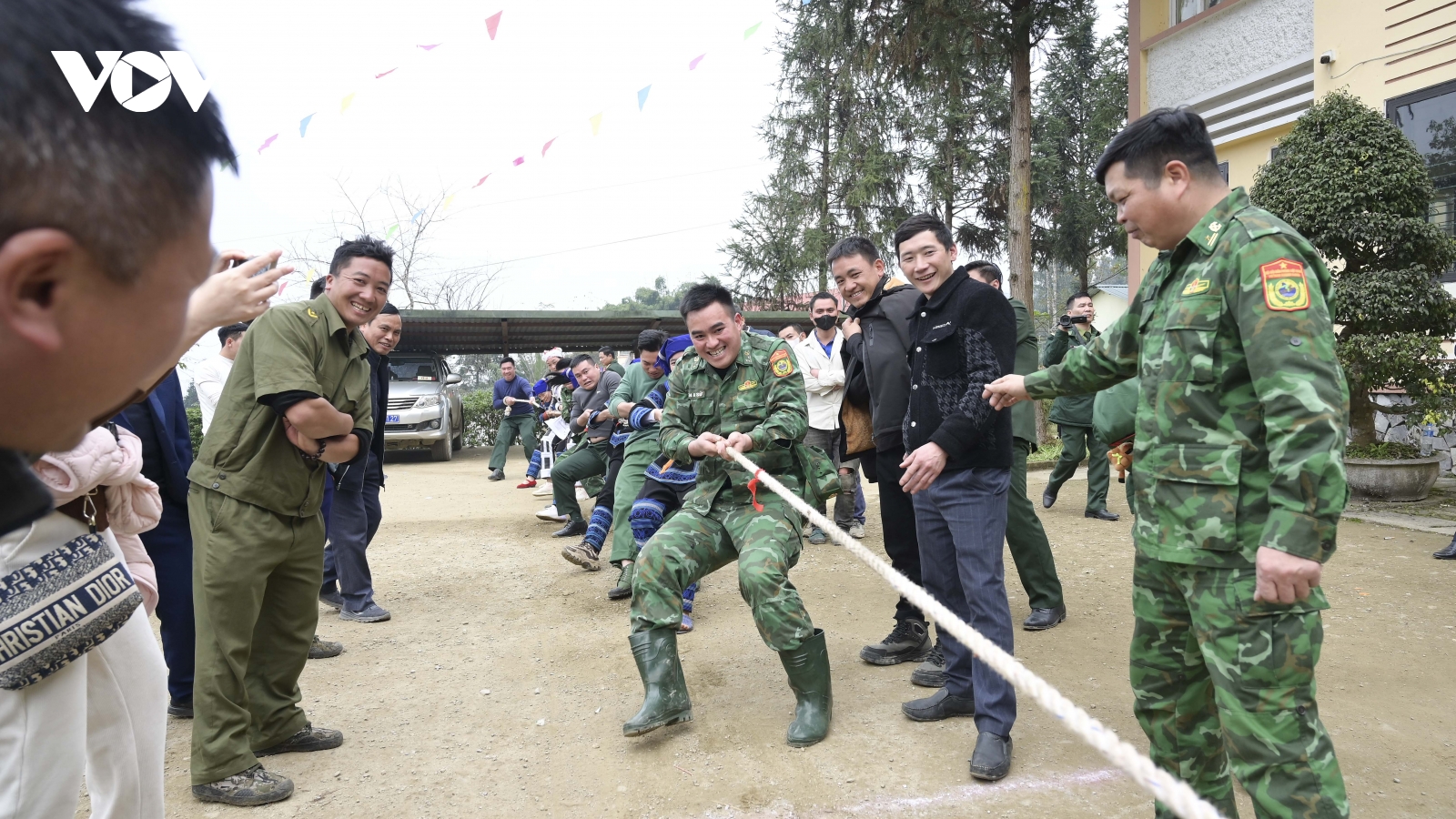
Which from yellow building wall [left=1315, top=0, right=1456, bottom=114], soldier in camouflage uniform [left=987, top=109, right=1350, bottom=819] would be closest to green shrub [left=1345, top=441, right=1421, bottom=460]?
yellow building wall [left=1315, top=0, right=1456, bottom=114]

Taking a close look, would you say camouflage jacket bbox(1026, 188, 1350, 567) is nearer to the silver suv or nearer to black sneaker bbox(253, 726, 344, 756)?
black sneaker bbox(253, 726, 344, 756)

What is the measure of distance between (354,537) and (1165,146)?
5038 millimetres

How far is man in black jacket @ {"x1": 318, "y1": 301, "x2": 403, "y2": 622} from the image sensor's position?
17.8 feet

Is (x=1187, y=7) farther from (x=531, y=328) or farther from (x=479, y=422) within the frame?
(x=479, y=422)

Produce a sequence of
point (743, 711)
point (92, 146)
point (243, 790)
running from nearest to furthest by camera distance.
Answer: point (92, 146), point (243, 790), point (743, 711)

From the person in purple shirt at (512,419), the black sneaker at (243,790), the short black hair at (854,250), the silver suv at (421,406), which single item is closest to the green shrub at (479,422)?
the silver suv at (421,406)

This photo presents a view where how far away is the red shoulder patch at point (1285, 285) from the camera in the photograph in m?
2.03

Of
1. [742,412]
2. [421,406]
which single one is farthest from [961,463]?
[421,406]

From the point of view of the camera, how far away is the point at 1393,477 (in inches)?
303

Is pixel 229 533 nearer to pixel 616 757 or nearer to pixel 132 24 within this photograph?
pixel 616 757

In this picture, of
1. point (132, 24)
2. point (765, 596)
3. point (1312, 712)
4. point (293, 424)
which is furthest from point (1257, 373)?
point (293, 424)

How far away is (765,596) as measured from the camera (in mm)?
3482

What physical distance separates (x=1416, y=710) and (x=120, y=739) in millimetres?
4652

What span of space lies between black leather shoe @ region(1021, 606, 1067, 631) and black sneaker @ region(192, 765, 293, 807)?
12.3 ft
